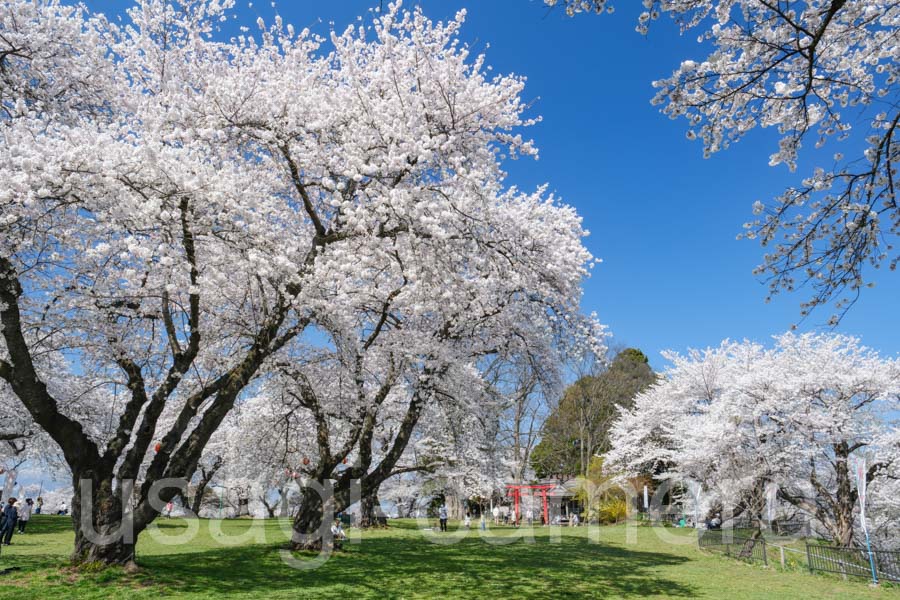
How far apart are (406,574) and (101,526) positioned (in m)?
5.06

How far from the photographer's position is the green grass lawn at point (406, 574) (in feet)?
26.3

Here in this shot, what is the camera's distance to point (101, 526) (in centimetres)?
858

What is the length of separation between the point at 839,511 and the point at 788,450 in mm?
1966

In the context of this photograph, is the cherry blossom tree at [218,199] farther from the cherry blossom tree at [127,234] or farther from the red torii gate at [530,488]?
the red torii gate at [530,488]

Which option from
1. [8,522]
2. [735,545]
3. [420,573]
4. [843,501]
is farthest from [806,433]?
[8,522]

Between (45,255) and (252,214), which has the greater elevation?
(252,214)

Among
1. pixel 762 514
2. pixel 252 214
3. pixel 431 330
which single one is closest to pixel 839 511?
pixel 762 514

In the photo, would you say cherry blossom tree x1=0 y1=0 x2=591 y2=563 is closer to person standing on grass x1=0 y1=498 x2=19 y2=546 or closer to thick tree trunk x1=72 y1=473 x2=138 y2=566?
thick tree trunk x1=72 y1=473 x2=138 y2=566

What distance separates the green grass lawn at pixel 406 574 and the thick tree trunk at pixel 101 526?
286 millimetres

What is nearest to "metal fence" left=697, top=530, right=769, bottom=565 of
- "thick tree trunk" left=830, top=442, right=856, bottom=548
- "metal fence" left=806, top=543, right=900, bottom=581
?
"metal fence" left=806, top=543, right=900, bottom=581

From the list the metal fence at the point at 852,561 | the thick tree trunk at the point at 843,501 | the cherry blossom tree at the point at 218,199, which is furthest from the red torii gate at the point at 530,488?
the cherry blossom tree at the point at 218,199

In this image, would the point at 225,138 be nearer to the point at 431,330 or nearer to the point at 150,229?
the point at 150,229

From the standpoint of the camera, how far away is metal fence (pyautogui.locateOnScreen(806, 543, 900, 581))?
12094mm

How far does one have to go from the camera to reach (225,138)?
8859mm
